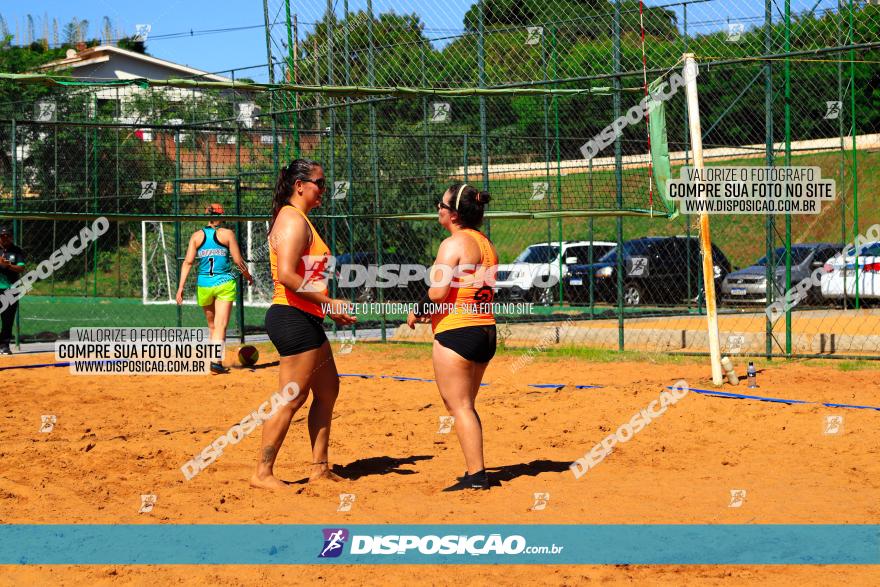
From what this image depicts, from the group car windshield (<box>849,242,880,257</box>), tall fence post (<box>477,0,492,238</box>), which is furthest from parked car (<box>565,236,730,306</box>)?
tall fence post (<box>477,0,492,238</box>)

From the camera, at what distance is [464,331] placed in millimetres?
6309

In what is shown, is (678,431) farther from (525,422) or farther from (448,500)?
(448,500)

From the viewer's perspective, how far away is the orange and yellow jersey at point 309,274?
20.8 ft

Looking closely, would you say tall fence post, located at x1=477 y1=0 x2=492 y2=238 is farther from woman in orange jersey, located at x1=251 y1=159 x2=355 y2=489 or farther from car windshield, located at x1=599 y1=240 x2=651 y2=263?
woman in orange jersey, located at x1=251 y1=159 x2=355 y2=489

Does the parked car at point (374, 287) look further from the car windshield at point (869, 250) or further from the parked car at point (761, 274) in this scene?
the car windshield at point (869, 250)

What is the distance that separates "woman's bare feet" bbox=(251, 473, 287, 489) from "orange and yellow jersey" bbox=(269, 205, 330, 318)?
106 centimetres

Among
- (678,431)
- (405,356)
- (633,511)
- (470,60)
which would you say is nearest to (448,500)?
(633,511)

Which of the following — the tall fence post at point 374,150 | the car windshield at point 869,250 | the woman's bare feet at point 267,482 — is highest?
the tall fence post at point 374,150

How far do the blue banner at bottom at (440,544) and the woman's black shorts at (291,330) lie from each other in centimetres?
132

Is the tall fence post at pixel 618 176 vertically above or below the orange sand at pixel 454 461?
above

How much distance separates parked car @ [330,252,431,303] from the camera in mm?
17891

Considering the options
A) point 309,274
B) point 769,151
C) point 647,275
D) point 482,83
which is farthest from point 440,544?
point 647,275

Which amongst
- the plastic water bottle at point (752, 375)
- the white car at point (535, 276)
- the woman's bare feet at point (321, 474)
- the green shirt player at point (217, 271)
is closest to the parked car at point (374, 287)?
the white car at point (535, 276)

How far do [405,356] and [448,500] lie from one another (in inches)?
308
